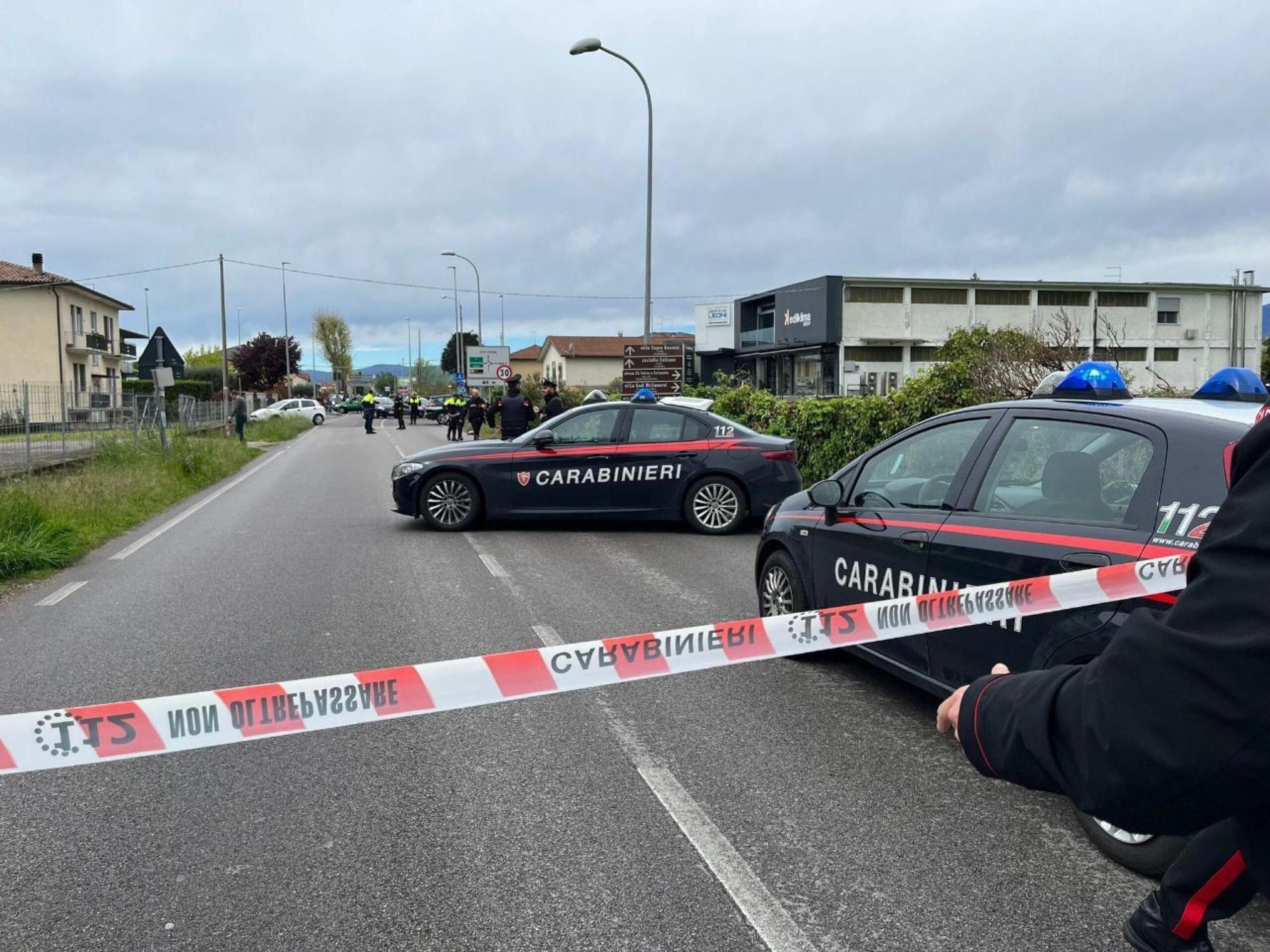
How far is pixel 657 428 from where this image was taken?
1192 centimetres

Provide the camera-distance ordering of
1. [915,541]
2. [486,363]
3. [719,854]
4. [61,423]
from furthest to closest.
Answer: [486,363], [61,423], [915,541], [719,854]

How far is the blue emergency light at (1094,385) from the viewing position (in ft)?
14.5

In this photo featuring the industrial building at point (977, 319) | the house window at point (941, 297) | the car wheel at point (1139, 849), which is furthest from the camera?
the house window at point (941, 297)

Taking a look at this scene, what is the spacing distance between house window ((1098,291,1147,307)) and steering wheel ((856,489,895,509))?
6748 centimetres

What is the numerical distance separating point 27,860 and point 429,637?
3188mm

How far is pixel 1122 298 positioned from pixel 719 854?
233ft

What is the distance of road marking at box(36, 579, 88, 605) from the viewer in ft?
26.8

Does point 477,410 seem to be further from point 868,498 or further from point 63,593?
point 868,498

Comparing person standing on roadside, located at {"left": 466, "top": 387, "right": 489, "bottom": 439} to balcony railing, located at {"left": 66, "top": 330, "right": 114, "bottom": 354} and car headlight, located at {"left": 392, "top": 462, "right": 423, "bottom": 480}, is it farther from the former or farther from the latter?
balcony railing, located at {"left": 66, "top": 330, "right": 114, "bottom": 354}

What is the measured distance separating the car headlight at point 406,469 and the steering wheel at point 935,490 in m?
7.87

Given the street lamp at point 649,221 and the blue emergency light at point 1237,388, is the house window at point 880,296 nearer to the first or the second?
the street lamp at point 649,221

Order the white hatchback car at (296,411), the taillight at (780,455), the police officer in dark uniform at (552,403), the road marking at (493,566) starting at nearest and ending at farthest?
the road marking at (493,566)
the taillight at (780,455)
the police officer in dark uniform at (552,403)
the white hatchback car at (296,411)

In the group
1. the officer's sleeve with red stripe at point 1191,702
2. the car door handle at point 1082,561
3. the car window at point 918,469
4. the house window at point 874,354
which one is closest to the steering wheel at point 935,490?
the car window at point 918,469

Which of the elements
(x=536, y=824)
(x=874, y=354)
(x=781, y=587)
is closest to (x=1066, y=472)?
Result: (x=781, y=587)
